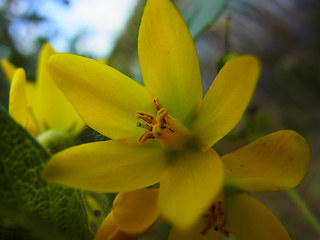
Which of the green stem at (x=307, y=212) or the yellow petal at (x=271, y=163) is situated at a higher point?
the yellow petal at (x=271, y=163)

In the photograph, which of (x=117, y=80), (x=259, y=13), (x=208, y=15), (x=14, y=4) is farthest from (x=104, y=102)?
(x=259, y=13)

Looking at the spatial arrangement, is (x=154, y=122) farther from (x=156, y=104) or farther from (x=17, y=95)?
(x=17, y=95)

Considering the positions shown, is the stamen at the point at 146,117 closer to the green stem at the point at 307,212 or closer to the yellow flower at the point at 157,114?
the yellow flower at the point at 157,114

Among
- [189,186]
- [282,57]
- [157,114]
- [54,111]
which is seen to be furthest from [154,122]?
[282,57]

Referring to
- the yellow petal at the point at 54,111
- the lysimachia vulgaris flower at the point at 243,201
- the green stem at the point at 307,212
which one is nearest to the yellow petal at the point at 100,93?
the lysimachia vulgaris flower at the point at 243,201

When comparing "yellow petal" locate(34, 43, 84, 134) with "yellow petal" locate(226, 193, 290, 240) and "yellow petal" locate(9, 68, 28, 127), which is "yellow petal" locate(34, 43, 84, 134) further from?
"yellow petal" locate(226, 193, 290, 240)
